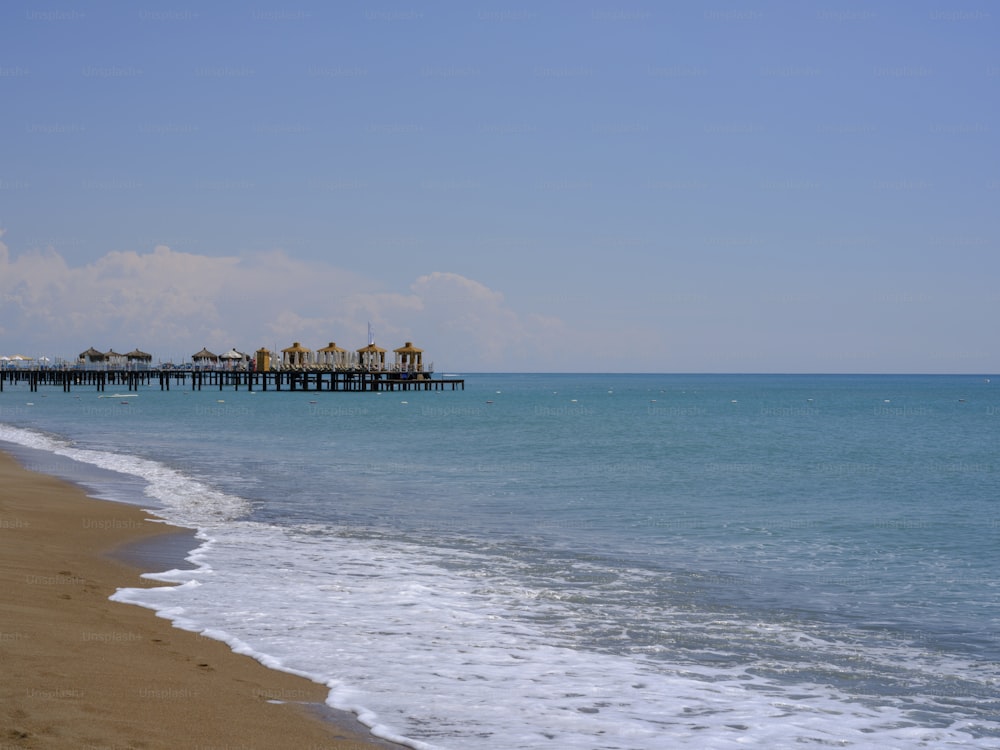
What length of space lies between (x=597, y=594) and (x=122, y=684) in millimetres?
5529

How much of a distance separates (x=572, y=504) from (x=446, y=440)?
64.7 feet

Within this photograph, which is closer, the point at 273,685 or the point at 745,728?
the point at 745,728

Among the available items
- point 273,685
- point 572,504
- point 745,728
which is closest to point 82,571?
point 273,685

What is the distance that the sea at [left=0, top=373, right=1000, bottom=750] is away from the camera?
20.4ft

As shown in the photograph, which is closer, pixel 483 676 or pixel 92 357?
pixel 483 676

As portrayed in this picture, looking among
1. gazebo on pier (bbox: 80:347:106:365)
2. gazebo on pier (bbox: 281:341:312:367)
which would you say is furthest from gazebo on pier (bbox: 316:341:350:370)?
gazebo on pier (bbox: 80:347:106:365)

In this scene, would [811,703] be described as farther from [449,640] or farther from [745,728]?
[449,640]

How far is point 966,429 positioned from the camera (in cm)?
5278

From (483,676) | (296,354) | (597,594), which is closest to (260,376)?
(296,354)

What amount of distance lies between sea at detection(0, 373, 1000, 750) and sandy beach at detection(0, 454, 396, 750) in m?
0.33

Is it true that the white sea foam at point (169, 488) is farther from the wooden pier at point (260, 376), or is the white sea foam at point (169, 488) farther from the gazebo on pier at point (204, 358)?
the gazebo on pier at point (204, 358)

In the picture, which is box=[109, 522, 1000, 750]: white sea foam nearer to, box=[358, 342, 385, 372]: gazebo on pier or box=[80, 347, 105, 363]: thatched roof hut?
box=[358, 342, 385, 372]: gazebo on pier

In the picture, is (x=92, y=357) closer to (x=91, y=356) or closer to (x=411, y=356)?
(x=91, y=356)

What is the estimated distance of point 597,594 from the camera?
10.2m
